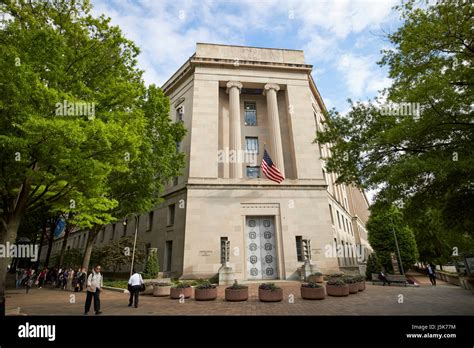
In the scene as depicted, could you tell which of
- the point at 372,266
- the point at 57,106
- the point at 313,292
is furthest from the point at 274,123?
the point at 57,106

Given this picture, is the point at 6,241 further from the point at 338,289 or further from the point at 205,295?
the point at 338,289

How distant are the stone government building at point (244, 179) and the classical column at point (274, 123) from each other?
0.11 meters

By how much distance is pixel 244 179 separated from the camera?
24406mm

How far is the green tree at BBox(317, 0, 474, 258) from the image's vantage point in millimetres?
8867

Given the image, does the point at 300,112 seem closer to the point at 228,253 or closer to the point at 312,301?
the point at 228,253

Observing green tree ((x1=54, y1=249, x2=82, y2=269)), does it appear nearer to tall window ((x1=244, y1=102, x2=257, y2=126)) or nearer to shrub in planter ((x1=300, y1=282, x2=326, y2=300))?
tall window ((x1=244, y1=102, x2=257, y2=126))

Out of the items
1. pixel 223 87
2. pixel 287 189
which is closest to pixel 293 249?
pixel 287 189

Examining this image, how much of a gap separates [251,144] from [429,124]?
19.6 m

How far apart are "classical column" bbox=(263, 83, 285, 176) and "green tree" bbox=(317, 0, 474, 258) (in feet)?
43.4

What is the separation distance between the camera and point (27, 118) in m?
9.66

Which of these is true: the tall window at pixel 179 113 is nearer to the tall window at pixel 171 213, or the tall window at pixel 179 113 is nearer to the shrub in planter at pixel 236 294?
the tall window at pixel 171 213

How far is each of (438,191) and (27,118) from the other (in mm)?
16404

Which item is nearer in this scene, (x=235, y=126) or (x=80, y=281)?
(x=80, y=281)

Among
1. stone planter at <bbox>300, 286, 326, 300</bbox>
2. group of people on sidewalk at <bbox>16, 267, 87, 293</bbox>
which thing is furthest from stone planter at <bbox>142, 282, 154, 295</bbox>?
stone planter at <bbox>300, 286, 326, 300</bbox>
